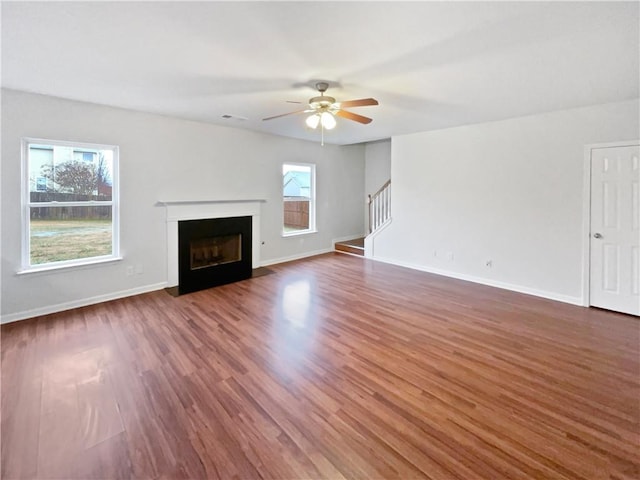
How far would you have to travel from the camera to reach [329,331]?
3354 mm

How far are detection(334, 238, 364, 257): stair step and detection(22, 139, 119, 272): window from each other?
4696mm

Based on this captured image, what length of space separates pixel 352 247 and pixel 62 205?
534 centimetres

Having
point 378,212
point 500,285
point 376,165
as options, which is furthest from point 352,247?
point 500,285

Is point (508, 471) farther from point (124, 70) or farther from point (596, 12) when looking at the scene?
point (124, 70)

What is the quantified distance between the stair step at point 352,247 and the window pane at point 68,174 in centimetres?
486

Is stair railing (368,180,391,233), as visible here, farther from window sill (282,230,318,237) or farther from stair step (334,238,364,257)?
window sill (282,230,318,237)

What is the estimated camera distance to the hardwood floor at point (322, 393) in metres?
1.73

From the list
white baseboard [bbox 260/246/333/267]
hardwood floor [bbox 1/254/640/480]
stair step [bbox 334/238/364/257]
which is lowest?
hardwood floor [bbox 1/254/640/480]

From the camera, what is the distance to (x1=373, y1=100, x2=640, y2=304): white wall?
4117 mm

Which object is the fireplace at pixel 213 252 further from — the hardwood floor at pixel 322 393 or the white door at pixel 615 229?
the white door at pixel 615 229

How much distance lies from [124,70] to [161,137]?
1767mm

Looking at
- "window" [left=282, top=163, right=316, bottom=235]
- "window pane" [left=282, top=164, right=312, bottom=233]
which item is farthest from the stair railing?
"window pane" [left=282, top=164, right=312, bottom=233]

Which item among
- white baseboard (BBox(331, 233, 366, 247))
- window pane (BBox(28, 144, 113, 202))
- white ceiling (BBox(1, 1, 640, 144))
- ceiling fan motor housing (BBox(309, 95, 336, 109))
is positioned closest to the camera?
white ceiling (BBox(1, 1, 640, 144))

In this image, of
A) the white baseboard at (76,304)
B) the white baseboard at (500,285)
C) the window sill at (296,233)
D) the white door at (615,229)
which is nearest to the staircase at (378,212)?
the white baseboard at (500,285)
